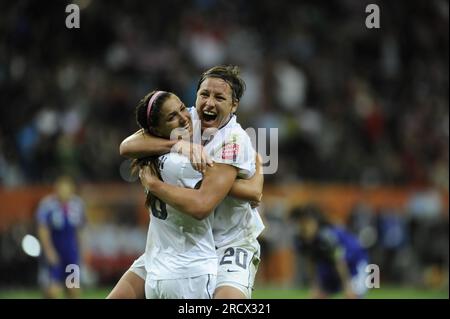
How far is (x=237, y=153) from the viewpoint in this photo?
575 cm

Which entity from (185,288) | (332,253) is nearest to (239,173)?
(185,288)

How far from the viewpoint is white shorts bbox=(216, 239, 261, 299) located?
5875 mm

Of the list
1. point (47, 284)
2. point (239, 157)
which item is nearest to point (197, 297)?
point (239, 157)

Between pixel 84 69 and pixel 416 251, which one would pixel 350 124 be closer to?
pixel 416 251

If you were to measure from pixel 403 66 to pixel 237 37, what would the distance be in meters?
3.77

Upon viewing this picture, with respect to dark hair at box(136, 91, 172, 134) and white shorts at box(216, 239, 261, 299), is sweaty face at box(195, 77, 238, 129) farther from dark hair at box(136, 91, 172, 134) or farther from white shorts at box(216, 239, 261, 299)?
white shorts at box(216, 239, 261, 299)

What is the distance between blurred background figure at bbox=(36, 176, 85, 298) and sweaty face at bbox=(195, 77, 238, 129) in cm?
732

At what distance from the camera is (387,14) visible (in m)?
20.3

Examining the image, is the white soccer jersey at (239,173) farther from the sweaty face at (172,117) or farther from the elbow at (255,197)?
the sweaty face at (172,117)

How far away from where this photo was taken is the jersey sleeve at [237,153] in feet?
18.7

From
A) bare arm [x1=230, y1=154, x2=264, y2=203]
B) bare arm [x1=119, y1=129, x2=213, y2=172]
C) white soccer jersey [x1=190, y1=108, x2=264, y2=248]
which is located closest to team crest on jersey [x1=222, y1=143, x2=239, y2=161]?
white soccer jersey [x1=190, y1=108, x2=264, y2=248]

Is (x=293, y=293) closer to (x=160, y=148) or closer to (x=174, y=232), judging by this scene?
(x=174, y=232)

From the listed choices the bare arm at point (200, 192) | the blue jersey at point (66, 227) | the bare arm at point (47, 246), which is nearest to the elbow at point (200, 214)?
the bare arm at point (200, 192)

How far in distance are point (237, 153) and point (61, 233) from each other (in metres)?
7.90
